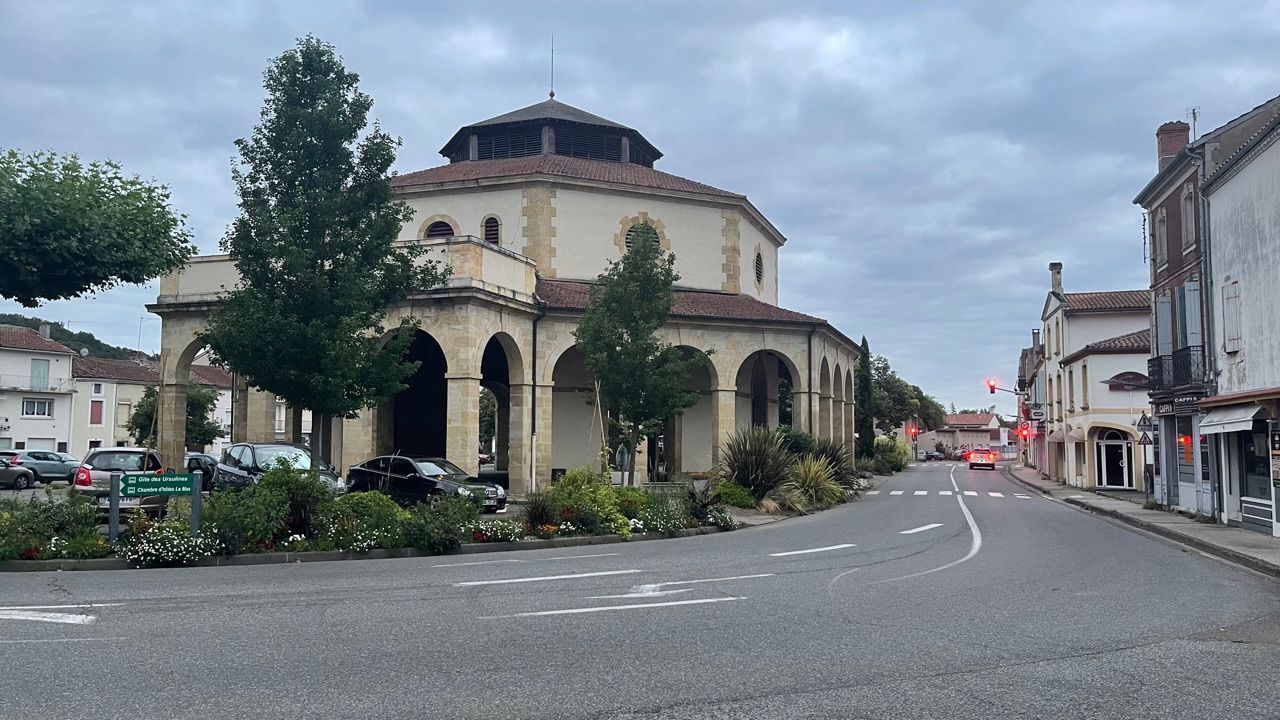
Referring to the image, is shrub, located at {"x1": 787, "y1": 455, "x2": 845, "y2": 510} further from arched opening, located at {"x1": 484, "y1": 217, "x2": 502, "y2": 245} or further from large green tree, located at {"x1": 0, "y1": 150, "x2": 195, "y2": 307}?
large green tree, located at {"x1": 0, "y1": 150, "x2": 195, "y2": 307}

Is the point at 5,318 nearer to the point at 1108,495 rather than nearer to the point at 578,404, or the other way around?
the point at 578,404

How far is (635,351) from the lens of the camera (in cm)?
2317

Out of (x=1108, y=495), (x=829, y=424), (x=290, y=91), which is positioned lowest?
(x=1108, y=495)

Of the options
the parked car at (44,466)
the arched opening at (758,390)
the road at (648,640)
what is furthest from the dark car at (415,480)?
the parked car at (44,466)

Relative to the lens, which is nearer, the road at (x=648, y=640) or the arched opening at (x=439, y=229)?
the road at (x=648, y=640)

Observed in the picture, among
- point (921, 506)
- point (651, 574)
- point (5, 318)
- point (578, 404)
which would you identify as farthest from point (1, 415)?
point (651, 574)

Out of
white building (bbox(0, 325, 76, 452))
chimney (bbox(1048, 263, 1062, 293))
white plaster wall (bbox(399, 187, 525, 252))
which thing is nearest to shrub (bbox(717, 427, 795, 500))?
white plaster wall (bbox(399, 187, 525, 252))

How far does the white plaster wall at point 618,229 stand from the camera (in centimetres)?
3203

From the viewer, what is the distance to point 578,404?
33094 mm

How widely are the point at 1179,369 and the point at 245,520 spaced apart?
20667mm

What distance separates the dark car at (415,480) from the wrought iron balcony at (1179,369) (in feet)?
51.9

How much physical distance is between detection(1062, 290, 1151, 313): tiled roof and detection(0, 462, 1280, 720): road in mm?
30910

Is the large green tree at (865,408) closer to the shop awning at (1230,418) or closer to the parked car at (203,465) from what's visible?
the shop awning at (1230,418)

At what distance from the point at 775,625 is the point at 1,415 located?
5799cm
